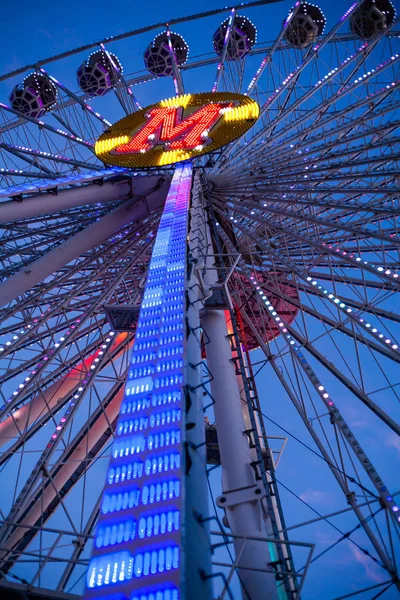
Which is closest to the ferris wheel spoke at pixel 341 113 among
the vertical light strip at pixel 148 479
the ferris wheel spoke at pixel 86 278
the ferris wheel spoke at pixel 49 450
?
the ferris wheel spoke at pixel 86 278

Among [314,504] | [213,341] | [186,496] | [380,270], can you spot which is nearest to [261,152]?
[380,270]

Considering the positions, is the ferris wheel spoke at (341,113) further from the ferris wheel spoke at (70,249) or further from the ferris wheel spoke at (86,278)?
the ferris wheel spoke at (86,278)

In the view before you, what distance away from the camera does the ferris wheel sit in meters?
3.65

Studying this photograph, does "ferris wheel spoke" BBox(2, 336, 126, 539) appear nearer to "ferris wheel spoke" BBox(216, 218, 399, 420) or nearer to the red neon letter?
"ferris wheel spoke" BBox(216, 218, 399, 420)

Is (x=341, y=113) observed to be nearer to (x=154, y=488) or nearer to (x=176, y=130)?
(x=176, y=130)

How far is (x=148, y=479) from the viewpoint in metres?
3.36

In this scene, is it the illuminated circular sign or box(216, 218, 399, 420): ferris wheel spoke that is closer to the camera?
box(216, 218, 399, 420): ferris wheel spoke

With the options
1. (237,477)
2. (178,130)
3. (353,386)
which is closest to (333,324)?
(353,386)

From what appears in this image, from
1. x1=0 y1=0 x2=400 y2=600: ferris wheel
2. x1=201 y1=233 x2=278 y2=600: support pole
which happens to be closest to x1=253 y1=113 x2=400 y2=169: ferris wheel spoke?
x1=0 y1=0 x2=400 y2=600: ferris wheel

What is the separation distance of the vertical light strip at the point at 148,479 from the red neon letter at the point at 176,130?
8.98 m

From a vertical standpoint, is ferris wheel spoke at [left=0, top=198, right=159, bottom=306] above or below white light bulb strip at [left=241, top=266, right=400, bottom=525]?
above

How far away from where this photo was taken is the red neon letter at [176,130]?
13.6m

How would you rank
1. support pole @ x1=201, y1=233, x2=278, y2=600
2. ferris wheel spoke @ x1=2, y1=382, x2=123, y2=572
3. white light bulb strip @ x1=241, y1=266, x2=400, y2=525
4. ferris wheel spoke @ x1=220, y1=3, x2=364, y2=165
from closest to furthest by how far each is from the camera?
1. support pole @ x1=201, y1=233, x2=278, y2=600
2. white light bulb strip @ x1=241, y1=266, x2=400, y2=525
3. ferris wheel spoke @ x1=2, y1=382, x2=123, y2=572
4. ferris wheel spoke @ x1=220, y1=3, x2=364, y2=165

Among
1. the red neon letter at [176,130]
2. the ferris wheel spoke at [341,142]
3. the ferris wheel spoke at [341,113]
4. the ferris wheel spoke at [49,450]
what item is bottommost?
the ferris wheel spoke at [49,450]
